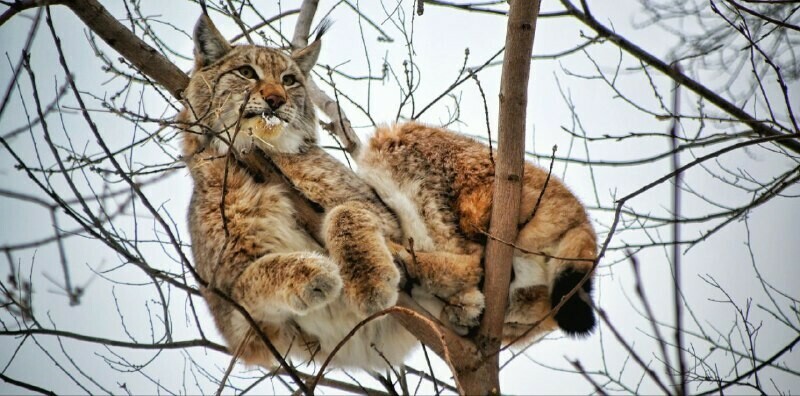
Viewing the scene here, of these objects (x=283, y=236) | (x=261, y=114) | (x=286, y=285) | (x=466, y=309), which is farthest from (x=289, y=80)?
(x=466, y=309)

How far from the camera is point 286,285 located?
13.2ft

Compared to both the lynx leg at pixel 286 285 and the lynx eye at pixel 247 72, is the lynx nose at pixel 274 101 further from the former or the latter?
the lynx leg at pixel 286 285

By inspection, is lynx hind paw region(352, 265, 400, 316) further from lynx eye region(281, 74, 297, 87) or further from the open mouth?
lynx eye region(281, 74, 297, 87)

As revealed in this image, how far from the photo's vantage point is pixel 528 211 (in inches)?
178

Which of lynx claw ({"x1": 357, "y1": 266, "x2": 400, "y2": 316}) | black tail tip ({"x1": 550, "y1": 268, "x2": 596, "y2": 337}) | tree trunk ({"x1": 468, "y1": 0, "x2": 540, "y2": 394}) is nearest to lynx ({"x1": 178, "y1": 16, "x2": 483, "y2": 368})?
lynx claw ({"x1": 357, "y1": 266, "x2": 400, "y2": 316})

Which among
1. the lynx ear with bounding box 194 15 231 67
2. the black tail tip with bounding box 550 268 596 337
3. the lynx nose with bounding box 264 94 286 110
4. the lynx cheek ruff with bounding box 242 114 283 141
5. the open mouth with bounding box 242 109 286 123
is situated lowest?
the black tail tip with bounding box 550 268 596 337

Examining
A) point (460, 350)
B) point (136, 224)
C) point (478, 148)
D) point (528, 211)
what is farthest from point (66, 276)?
point (478, 148)

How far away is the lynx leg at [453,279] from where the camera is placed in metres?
4.16

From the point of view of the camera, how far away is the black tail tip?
4.04 m

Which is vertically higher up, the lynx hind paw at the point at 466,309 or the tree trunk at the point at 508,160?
the tree trunk at the point at 508,160

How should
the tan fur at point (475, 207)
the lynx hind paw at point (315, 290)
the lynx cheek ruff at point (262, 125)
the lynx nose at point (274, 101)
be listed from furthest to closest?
the lynx nose at point (274, 101)
the lynx cheek ruff at point (262, 125)
the tan fur at point (475, 207)
the lynx hind paw at point (315, 290)

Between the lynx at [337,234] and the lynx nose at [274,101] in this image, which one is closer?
the lynx at [337,234]

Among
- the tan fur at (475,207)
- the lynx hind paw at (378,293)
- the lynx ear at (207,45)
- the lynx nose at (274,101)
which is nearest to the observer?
the lynx hind paw at (378,293)

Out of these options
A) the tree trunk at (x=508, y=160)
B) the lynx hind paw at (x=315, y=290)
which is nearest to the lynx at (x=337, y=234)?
the lynx hind paw at (x=315, y=290)
